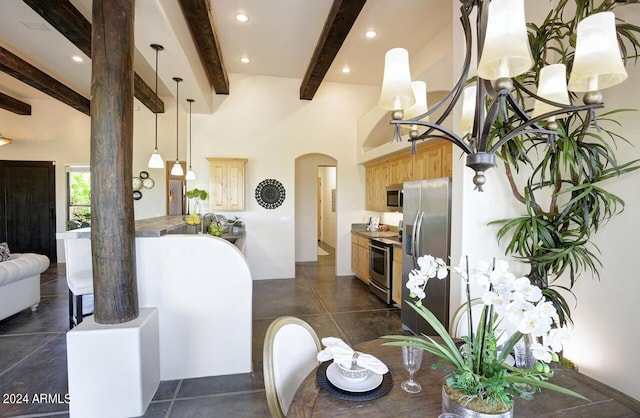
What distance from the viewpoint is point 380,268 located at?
475 cm

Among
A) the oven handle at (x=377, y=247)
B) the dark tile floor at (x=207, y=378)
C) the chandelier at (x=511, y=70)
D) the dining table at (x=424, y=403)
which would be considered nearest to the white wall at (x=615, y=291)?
the chandelier at (x=511, y=70)

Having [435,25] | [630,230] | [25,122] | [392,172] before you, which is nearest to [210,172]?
[392,172]

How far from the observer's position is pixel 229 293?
9.01ft

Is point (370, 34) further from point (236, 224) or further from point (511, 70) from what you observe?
point (236, 224)

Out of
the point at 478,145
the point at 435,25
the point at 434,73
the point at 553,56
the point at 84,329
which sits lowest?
the point at 84,329

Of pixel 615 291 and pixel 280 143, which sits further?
pixel 280 143

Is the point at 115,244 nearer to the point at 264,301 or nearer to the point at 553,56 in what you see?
the point at 264,301

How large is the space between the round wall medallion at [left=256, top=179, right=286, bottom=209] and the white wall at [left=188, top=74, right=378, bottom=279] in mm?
85

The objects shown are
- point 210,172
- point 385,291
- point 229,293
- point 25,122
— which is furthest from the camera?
point 25,122

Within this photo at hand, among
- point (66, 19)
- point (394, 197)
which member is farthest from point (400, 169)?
point (66, 19)

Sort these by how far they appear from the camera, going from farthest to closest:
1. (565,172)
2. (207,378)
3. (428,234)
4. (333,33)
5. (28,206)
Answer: (28,206) < (333,33) < (428,234) < (207,378) < (565,172)

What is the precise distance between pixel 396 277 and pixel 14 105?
836 cm

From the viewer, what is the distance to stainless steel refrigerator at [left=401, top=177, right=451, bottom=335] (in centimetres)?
304

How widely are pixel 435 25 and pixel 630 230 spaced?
10.7ft
